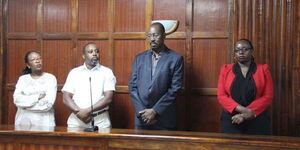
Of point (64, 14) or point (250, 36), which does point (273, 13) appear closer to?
point (250, 36)

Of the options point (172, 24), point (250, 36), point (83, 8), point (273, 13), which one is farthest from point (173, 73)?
point (83, 8)

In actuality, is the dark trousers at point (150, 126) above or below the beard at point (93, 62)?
below

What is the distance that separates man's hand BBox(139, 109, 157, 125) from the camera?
3441 mm

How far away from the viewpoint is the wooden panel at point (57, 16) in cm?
472

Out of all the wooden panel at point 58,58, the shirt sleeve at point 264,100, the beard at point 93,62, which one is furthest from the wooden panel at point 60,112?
the shirt sleeve at point 264,100

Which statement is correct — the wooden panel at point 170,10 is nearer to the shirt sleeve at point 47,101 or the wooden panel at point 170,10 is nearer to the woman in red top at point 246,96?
the woman in red top at point 246,96

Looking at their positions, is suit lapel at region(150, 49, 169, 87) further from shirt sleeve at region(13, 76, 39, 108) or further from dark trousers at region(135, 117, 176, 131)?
shirt sleeve at region(13, 76, 39, 108)

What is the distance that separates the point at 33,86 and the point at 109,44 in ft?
3.17

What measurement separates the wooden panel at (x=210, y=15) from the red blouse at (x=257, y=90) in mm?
848

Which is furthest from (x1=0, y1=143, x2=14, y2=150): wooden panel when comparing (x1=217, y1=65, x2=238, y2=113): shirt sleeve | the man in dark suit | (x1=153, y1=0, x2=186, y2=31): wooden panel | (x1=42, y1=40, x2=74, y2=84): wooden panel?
(x1=153, y1=0, x2=186, y2=31): wooden panel

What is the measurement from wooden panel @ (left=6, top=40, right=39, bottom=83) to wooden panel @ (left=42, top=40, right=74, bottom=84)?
0.71ft

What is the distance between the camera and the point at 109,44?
457 centimetres

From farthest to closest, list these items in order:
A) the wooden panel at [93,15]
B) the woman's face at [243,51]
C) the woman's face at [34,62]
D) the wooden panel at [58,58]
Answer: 1. the wooden panel at [58,58]
2. the wooden panel at [93,15]
3. the woman's face at [34,62]
4. the woman's face at [243,51]

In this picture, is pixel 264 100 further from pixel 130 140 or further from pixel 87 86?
pixel 87 86
